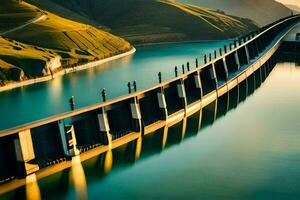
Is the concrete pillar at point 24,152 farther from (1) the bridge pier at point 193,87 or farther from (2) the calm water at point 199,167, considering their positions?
(1) the bridge pier at point 193,87

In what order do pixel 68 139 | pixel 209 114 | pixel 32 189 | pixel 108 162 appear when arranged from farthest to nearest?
pixel 209 114, pixel 108 162, pixel 68 139, pixel 32 189

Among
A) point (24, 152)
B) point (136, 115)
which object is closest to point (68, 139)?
point (24, 152)

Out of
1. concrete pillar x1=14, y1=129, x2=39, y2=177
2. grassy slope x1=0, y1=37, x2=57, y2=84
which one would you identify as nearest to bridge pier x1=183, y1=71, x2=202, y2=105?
concrete pillar x1=14, y1=129, x2=39, y2=177

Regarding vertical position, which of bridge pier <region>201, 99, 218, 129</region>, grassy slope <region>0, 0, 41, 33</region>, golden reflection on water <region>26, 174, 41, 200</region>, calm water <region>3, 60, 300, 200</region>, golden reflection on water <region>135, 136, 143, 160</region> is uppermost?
grassy slope <region>0, 0, 41, 33</region>

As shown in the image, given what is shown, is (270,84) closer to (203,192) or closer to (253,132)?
(253,132)

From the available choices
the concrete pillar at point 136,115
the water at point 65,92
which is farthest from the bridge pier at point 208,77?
the concrete pillar at point 136,115

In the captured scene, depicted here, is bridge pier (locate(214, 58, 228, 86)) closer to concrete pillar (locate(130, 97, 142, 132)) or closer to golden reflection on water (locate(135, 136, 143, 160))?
concrete pillar (locate(130, 97, 142, 132))

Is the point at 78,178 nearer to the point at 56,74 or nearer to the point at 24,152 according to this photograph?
the point at 24,152
